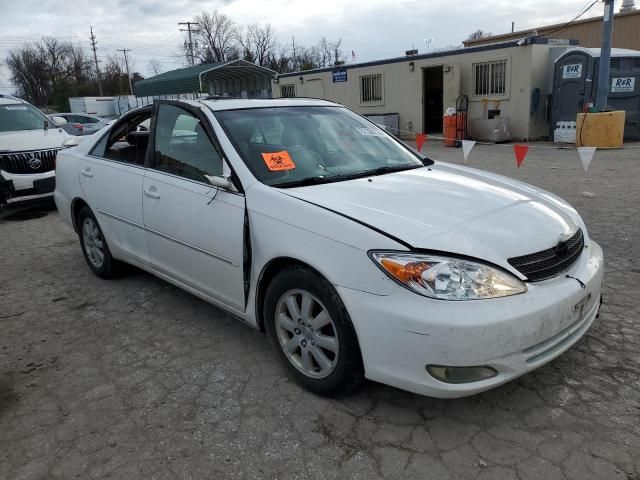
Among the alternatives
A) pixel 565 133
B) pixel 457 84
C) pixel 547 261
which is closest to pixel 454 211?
pixel 547 261

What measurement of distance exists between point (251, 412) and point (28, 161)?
7367mm

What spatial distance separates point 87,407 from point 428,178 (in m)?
2.46

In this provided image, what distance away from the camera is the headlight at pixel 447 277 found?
2.30 meters

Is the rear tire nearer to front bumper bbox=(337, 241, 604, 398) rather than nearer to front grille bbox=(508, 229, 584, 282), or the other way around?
front bumper bbox=(337, 241, 604, 398)

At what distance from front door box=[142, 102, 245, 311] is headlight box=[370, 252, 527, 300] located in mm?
1064

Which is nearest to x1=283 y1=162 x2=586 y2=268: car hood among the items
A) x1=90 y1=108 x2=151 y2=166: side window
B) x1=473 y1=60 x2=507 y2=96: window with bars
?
x1=90 y1=108 x2=151 y2=166: side window

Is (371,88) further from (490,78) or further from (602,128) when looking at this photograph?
(602,128)

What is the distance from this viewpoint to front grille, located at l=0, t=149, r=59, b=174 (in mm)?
8133

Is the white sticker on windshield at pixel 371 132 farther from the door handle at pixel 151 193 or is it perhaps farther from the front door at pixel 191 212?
the door handle at pixel 151 193

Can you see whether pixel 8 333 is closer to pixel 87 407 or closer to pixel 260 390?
pixel 87 407

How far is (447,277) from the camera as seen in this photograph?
231 cm

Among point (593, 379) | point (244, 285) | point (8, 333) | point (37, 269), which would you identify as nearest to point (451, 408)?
point (593, 379)

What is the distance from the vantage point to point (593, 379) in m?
2.87

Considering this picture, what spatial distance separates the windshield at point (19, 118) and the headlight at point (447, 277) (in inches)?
350
